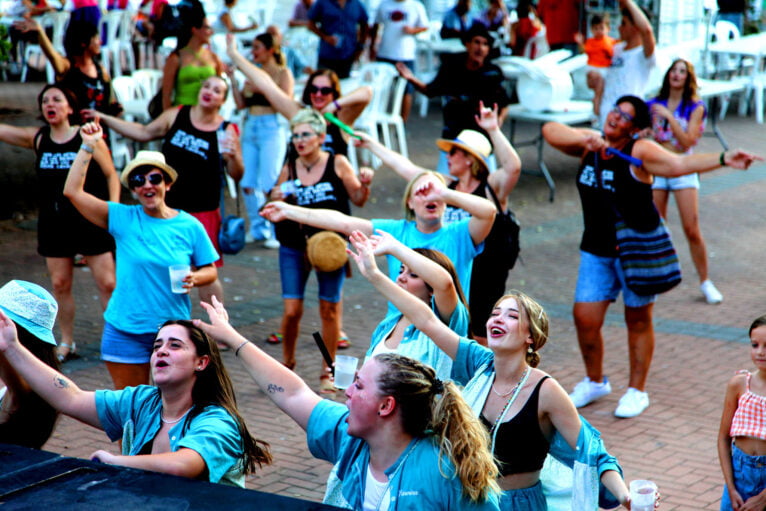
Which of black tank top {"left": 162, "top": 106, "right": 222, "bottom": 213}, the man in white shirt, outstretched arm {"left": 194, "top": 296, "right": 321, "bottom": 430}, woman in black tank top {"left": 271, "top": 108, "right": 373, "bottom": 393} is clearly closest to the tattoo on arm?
outstretched arm {"left": 194, "top": 296, "right": 321, "bottom": 430}

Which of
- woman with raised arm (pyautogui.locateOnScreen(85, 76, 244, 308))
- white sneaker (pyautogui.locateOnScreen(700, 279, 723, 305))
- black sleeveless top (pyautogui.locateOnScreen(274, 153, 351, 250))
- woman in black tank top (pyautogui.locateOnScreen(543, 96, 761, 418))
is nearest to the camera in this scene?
woman in black tank top (pyautogui.locateOnScreen(543, 96, 761, 418))

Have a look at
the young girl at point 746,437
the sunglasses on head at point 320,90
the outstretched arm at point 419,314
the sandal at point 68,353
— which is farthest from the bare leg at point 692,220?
the outstretched arm at point 419,314

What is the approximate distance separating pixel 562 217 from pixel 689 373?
5263 millimetres

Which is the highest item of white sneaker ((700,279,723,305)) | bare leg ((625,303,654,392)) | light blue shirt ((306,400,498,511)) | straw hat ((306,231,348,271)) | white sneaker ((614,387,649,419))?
light blue shirt ((306,400,498,511))

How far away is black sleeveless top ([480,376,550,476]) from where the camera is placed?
383 centimetres

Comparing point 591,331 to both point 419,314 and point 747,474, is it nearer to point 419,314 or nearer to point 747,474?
point 747,474

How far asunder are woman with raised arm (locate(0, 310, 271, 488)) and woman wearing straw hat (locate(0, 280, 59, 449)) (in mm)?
91

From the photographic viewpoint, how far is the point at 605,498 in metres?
3.80

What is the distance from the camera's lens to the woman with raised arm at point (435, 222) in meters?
5.30

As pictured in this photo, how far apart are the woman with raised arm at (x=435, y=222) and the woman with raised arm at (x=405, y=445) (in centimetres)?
192

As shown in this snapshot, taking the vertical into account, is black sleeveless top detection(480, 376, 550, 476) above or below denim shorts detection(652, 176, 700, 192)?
above

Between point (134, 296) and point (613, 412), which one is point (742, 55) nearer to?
point (613, 412)

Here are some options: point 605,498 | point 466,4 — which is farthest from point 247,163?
point 466,4

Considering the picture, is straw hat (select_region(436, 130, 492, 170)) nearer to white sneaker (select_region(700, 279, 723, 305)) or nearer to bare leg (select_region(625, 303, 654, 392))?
bare leg (select_region(625, 303, 654, 392))
